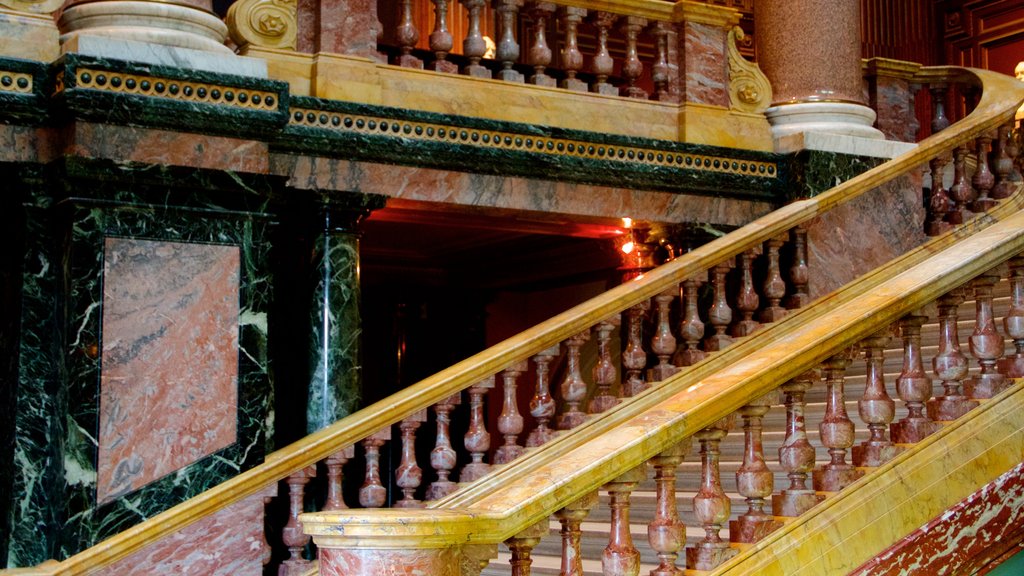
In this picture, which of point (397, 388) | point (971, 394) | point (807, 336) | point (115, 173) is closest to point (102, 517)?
point (115, 173)

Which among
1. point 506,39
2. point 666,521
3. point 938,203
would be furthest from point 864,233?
point 666,521

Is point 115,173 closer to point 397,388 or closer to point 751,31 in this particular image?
point 397,388

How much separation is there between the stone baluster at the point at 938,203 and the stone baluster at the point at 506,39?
91.3 inches

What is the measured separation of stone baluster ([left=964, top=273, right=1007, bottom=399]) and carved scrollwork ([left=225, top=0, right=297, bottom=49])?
350cm

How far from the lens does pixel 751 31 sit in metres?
12.5

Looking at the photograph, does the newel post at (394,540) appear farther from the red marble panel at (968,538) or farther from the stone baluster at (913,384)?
the stone baluster at (913,384)

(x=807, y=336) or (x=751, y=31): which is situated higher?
(x=751, y=31)

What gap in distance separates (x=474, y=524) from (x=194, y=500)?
2448mm

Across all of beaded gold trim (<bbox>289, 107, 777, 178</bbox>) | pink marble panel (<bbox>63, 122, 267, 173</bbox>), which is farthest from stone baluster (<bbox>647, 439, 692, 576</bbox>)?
beaded gold trim (<bbox>289, 107, 777, 178</bbox>)

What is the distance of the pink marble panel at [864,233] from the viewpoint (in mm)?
7332

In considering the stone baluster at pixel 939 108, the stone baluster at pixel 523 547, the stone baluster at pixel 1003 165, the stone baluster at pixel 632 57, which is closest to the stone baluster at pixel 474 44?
the stone baluster at pixel 632 57

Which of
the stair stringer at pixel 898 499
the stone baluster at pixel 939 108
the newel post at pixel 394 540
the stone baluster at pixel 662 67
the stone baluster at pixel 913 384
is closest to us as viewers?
the newel post at pixel 394 540

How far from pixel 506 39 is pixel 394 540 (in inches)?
169

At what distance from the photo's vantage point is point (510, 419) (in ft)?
18.6
